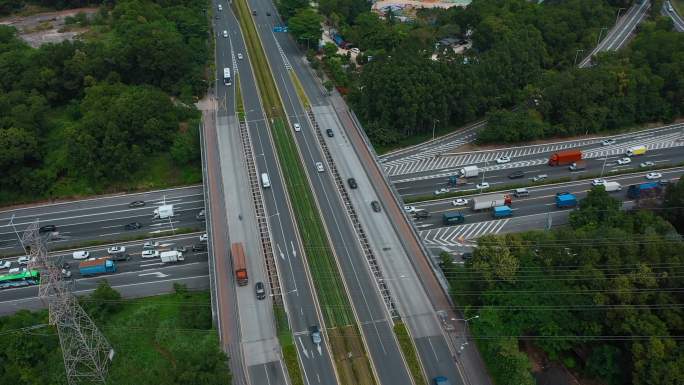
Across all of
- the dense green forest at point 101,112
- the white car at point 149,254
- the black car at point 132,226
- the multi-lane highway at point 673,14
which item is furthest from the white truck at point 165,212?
the multi-lane highway at point 673,14

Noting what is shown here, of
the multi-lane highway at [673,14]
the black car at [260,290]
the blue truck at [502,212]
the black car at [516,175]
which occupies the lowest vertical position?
the black car at [260,290]

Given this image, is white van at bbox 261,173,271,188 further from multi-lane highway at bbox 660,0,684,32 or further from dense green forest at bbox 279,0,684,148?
multi-lane highway at bbox 660,0,684,32

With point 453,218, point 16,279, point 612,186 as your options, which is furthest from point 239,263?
point 612,186

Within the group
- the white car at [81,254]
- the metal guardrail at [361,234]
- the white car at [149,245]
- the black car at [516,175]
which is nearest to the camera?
the metal guardrail at [361,234]

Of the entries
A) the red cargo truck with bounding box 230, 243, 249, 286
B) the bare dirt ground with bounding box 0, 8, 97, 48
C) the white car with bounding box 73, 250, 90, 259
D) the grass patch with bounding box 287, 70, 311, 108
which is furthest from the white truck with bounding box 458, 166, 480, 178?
the bare dirt ground with bounding box 0, 8, 97, 48

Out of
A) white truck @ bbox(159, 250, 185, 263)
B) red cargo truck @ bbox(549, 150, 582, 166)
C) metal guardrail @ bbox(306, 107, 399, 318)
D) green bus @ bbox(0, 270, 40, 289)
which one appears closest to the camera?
metal guardrail @ bbox(306, 107, 399, 318)

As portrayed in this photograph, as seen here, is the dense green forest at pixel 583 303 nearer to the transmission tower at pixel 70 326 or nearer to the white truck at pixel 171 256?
the white truck at pixel 171 256

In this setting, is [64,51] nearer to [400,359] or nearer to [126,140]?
[126,140]
